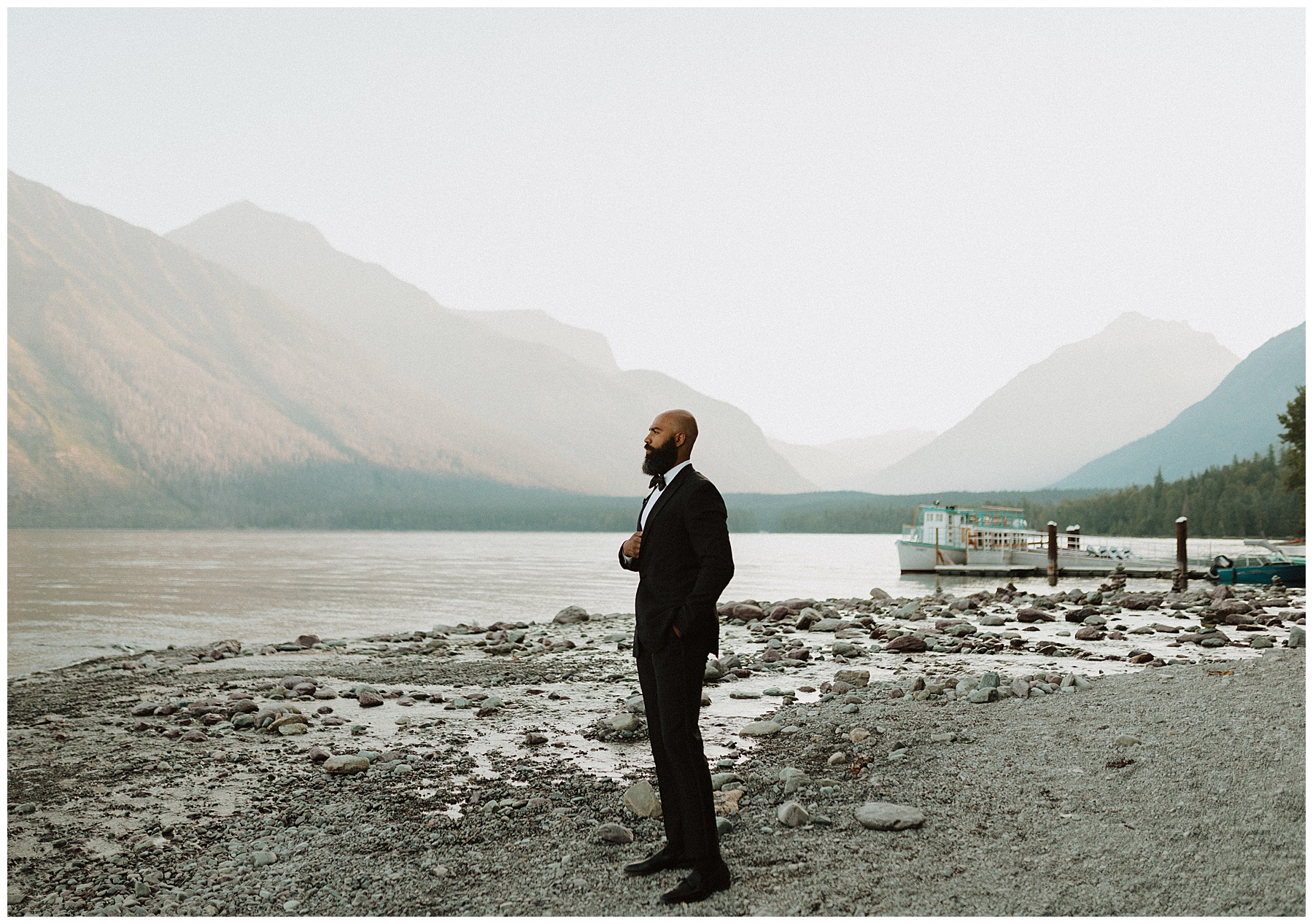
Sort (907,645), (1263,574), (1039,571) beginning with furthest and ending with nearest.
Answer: (1039,571) < (1263,574) < (907,645)

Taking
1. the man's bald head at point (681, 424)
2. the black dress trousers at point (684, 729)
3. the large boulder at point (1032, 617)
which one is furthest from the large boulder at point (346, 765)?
the large boulder at point (1032, 617)

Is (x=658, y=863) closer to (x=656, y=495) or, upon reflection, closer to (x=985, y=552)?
(x=656, y=495)

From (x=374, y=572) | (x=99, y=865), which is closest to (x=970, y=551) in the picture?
(x=374, y=572)

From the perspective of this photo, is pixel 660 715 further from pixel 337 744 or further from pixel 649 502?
pixel 337 744

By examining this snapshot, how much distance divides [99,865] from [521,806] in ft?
9.77

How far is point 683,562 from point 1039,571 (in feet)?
165

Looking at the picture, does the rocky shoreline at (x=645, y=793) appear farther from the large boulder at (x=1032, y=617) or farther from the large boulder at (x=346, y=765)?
the large boulder at (x=1032, y=617)

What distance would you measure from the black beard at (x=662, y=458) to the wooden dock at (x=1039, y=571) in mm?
47452

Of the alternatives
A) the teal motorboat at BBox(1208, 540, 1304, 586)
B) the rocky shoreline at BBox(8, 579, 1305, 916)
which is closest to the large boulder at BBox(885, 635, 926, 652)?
the rocky shoreline at BBox(8, 579, 1305, 916)

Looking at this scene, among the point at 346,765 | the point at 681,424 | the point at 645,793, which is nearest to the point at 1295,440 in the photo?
the point at 645,793

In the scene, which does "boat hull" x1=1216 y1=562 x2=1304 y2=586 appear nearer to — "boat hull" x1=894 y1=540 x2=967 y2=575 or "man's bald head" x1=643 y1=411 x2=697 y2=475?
"boat hull" x1=894 y1=540 x2=967 y2=575

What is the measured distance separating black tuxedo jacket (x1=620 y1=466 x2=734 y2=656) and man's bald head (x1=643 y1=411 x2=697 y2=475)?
5.5 inches

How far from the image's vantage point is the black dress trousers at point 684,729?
5.11m

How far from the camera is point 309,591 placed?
41.9 m
